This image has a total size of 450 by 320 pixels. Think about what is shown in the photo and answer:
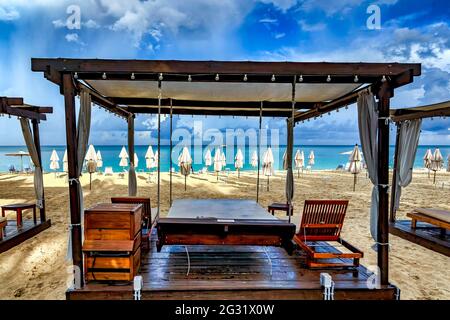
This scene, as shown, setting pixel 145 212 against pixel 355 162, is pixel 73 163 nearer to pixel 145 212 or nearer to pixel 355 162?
pixel 145 212

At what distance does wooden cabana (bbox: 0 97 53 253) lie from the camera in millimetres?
5125

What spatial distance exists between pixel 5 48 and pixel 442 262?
12810 millimetres

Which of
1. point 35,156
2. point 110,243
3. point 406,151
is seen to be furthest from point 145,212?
point 406,151

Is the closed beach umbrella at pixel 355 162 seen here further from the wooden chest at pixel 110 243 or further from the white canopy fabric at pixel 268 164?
the wooden chest at pixel 110 243

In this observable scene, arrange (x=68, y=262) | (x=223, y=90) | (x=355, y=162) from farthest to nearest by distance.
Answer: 1. (x=355, y=162)
2. (x=223, y=90)
3. (x=68, y=262)

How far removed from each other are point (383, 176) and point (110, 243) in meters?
3.56

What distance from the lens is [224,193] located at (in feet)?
37.5

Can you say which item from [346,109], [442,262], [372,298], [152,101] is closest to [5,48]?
[152,101]

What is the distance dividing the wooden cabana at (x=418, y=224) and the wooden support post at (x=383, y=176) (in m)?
2.73

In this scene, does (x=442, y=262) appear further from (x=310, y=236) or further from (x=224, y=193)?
(x=224, y=193)

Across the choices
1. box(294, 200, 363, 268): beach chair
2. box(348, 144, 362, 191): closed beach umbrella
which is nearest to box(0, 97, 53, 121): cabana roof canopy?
box(294, 200, 363, 268): beach chair

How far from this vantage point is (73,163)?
3.21 m

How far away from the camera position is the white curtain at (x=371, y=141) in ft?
11.0

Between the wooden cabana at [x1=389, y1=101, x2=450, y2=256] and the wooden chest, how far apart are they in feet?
18.8
